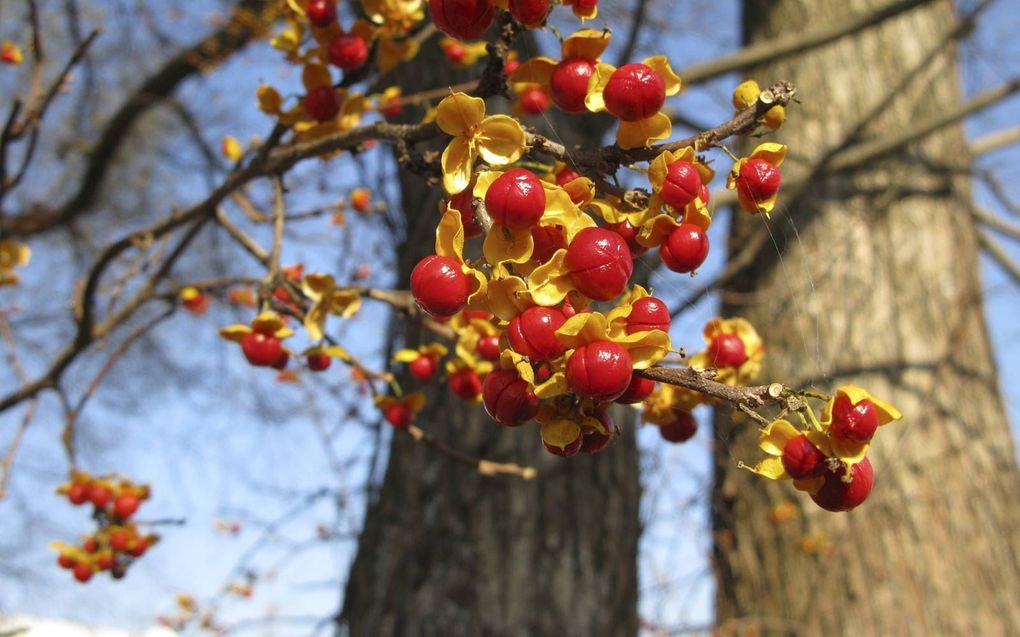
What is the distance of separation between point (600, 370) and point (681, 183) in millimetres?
227

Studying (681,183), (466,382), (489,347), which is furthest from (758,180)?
(466,382)

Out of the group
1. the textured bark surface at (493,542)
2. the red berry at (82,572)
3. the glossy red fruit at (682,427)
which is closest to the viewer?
the glossy red fruit at (682,427)

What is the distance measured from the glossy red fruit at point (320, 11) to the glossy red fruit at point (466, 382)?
0.58 meters

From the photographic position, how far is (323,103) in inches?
50.8

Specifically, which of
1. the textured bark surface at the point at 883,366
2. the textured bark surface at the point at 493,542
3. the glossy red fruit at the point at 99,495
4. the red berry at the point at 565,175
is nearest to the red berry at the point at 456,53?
the textured bark surface at the point at 493,542

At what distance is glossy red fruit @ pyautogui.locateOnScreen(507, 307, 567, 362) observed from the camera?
75 cm

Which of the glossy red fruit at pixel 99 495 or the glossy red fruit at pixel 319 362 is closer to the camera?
the glossy red fruit at pixel 319 362

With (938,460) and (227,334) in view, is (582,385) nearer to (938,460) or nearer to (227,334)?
(227,334)

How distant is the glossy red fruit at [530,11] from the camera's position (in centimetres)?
89

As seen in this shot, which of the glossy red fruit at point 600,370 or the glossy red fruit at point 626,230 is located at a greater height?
the glossy red fruit at point 626,230

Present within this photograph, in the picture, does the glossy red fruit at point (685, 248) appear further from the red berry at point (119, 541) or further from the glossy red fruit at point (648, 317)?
the red berry at point (119, 541)

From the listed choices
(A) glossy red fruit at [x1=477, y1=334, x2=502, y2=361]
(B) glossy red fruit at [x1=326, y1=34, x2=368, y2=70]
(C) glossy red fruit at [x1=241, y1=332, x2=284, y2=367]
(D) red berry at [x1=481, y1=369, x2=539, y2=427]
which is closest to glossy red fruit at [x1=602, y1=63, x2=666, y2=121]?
(D) red berry at [x1=481, y1=369, x2=539, y2=427]

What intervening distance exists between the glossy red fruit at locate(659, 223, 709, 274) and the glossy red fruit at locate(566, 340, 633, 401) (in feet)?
0.52

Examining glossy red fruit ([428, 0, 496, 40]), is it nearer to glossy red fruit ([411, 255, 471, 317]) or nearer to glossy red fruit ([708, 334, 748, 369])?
glossy red fruit ([411, 255, 471, 317])
